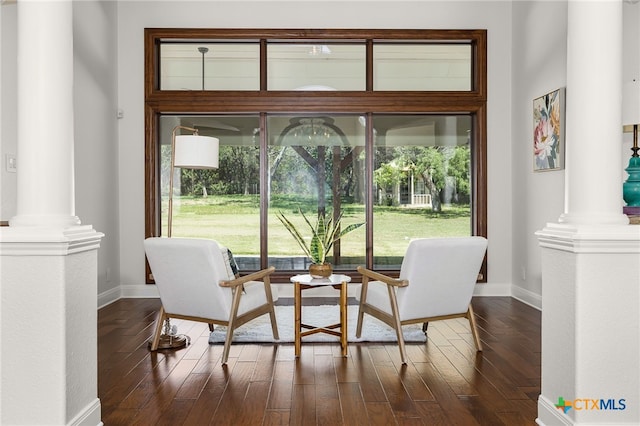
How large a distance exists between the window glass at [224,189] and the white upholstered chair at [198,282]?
2437 mm

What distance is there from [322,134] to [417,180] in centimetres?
125

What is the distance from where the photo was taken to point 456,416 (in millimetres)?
2463

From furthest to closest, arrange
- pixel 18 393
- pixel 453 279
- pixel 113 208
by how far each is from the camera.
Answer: pixel 113 208
pixel 453 279
pixel 18 393

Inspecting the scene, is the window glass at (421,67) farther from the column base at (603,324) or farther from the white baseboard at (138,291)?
the column base at (603,324)

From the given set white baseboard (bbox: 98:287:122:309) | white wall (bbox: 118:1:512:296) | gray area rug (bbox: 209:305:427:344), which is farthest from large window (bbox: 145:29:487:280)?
gray area rug (bbox: 209:305:427:344)

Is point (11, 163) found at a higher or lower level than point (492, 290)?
higher

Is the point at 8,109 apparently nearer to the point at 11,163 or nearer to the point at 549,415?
A: the point at 11,163

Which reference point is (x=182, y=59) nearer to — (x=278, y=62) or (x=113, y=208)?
(x=278, y=62)

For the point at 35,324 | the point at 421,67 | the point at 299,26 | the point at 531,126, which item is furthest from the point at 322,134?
the point at 35,324

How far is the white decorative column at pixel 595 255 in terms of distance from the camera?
2.07m

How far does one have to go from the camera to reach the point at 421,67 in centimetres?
582

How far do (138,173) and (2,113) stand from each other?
2.10 metres

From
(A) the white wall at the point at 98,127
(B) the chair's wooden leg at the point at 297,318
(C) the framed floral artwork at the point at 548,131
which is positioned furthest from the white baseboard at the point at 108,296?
(C) the framed floral artwork at the point at 548,131

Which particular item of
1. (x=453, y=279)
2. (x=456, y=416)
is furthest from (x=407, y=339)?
(x=456, y=416)
